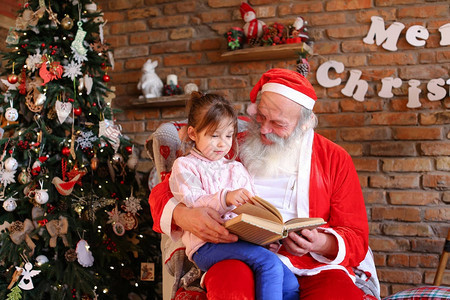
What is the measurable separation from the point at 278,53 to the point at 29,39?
61.3 inches

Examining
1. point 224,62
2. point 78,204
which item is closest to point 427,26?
point 224,62

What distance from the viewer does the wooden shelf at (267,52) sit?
304 centimetres

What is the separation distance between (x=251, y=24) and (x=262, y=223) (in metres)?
2.13

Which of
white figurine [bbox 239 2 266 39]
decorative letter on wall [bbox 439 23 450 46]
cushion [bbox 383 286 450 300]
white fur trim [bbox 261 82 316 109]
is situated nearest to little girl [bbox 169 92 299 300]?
white fur trim [bbox 261 82 316 109]

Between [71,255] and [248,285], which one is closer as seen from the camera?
[248,285]

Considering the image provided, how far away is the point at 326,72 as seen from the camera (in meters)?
3.10

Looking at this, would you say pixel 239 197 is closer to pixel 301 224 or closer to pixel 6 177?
pixel 301 224

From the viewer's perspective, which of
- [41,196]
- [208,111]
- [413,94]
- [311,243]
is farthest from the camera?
[413,94]

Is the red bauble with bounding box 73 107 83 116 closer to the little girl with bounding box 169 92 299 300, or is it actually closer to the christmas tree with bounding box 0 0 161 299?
the christmas tree with bounding box 0 0 161 299

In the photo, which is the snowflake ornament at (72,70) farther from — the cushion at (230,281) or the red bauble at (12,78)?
the cushion at (230,281)

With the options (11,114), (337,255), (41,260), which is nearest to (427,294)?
(337,255)

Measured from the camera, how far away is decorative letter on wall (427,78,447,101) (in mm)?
2836

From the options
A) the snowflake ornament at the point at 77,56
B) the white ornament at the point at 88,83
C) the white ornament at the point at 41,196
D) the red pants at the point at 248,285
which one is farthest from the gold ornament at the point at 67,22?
the red pants at the point at 248,285

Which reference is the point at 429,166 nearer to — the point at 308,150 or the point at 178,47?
the point at 308,150
